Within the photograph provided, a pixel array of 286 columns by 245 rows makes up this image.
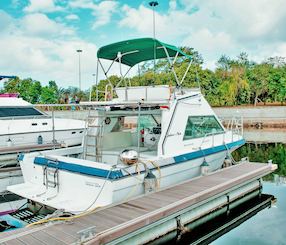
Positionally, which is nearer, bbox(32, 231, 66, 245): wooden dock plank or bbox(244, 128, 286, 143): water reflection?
bbox(32, 231, 66, 245): wooden dock plank

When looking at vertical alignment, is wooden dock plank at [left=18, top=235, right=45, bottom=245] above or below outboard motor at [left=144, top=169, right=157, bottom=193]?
below

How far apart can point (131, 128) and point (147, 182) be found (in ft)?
10.4

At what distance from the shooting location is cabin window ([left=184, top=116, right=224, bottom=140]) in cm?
789

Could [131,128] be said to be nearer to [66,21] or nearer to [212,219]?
[212,219]

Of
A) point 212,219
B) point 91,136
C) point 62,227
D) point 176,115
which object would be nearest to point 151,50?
point 176,115

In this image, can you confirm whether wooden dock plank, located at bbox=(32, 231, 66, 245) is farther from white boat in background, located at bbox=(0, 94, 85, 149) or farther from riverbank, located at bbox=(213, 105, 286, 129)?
riverbank, located at bbox=(213, 105, 286, 129)

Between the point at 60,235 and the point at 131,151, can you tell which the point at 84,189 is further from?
the point at 60,235

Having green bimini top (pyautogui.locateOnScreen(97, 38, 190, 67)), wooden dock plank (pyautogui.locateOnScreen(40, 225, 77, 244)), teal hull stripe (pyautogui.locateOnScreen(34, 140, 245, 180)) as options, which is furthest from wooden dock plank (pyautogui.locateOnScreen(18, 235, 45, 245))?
green bimini top (pyautogui.locateOnScreen(97, 38, 190, 67))

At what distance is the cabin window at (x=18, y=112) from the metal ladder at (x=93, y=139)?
5.80m

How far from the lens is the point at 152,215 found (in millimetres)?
5363

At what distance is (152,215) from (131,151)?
145 cm

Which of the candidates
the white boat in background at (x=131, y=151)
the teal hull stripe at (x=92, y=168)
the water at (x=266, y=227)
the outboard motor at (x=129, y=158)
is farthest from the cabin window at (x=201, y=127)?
the water at (x=266, y=227)

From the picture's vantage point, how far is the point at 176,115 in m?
7.34

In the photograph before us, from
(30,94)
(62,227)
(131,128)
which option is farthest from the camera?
(30,94)
